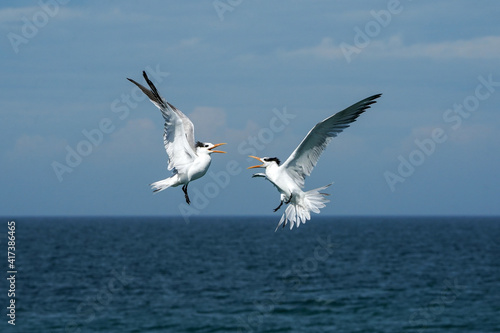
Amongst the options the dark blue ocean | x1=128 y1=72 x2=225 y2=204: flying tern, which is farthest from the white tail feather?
the dark blue ocean

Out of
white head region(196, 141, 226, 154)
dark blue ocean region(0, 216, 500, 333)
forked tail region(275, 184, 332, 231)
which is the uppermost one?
white head region(196, 141, 226, 154)

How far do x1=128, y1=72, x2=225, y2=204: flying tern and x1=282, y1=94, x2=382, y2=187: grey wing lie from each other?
1748 mm

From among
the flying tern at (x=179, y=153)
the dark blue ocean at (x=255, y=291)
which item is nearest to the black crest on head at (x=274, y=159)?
the flying tern at (x=179, y=153)

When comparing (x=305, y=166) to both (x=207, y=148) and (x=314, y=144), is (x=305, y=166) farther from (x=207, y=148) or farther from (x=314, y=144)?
(x=207, y=148)

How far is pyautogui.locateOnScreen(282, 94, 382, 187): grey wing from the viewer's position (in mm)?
11000

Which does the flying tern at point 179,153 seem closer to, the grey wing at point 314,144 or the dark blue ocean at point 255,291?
the grey wing at point 314,144

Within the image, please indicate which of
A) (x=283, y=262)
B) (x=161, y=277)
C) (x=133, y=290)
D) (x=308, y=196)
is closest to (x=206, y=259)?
(x=283, y=262)

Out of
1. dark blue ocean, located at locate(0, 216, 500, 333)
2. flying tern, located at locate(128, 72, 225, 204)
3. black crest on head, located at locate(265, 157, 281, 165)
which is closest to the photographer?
flying tern, located at locate(128, 72, 225, 204)

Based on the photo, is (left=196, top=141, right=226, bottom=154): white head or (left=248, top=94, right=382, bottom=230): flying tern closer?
(left=196, top=141, right=226, bottom=154): white head

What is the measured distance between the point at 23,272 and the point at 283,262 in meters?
43.6

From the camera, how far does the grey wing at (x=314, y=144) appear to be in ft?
36.1

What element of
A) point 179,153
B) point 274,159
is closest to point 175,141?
point 179,153

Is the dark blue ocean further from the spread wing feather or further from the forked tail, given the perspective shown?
the spread wing feather

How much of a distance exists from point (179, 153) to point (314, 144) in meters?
2.49
